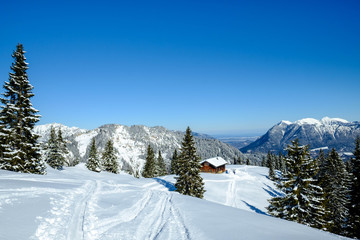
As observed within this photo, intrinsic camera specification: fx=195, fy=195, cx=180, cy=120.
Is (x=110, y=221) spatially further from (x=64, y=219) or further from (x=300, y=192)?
(x=300, y=192)

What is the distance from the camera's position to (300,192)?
56.9 ft

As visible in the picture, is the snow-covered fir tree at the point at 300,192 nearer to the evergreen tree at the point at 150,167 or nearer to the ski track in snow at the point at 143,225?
the ski track in snow at the point at 143,225

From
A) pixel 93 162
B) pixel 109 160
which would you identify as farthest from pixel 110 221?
pixel 109 160

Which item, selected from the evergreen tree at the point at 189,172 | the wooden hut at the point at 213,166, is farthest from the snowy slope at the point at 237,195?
the wooden hut at the point at 213,166

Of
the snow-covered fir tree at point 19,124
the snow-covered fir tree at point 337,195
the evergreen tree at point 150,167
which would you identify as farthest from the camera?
the evergreen tree at point 150,167

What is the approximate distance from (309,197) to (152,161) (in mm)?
43748

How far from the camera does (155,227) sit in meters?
8.00

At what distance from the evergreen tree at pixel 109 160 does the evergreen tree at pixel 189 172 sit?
87.9ft

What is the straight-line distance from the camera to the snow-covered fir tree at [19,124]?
1969cm

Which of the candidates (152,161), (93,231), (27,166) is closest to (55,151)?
(27,166)

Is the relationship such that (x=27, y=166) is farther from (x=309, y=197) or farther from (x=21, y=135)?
(x=309, y=197)

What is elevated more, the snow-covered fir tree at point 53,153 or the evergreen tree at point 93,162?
the snow-covered fir tree at point 53,153

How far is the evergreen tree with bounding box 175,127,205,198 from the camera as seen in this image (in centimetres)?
2966

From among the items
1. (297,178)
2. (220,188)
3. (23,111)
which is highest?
(23,111)
